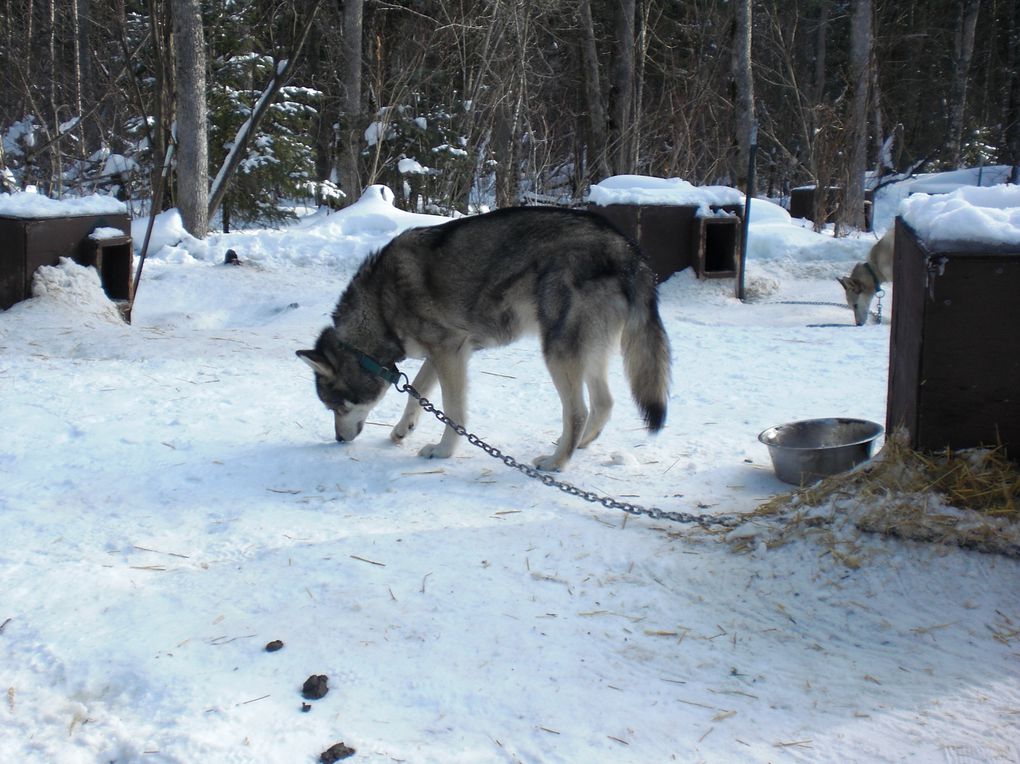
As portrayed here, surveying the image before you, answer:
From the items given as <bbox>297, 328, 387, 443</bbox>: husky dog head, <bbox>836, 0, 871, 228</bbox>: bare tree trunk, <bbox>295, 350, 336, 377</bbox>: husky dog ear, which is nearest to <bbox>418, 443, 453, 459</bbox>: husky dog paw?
<bbox>297, 328, 387, 443</bbox>: husky dog head

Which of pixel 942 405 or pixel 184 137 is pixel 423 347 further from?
pixel 184 137

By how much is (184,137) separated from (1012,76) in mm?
28254

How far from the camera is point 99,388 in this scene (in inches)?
248

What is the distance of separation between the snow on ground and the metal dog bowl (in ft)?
0.62

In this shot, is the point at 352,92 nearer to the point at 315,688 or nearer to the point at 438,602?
the point at 438,602

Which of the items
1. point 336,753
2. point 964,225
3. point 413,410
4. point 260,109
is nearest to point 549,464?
point 413,410

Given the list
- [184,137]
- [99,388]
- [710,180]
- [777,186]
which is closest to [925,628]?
[99,388]

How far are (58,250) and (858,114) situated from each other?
16499mm

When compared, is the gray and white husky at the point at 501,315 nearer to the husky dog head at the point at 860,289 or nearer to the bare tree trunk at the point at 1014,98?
the husky dog head at the point at 860,289

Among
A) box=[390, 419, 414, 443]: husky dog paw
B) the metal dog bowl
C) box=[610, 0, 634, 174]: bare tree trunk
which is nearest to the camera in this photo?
the metal dog bowl

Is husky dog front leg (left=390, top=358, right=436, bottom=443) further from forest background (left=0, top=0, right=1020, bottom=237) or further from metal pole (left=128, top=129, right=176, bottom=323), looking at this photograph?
forest background (left=0, top=0, right=1020, bottom=237)

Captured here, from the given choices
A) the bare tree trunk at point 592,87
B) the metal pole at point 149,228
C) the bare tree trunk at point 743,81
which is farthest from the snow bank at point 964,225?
the bare tree trunk at point 592,87

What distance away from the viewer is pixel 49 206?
8.24 meters

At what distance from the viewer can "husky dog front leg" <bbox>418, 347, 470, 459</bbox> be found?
18.1 ft
